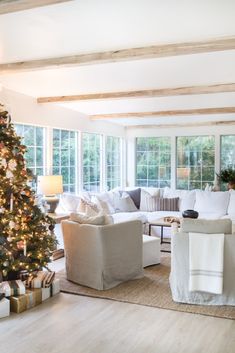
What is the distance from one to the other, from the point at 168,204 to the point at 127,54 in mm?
4431

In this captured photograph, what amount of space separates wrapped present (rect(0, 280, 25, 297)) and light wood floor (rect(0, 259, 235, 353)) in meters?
0.23

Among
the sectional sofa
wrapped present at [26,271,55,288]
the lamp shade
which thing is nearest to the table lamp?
the lamp shade

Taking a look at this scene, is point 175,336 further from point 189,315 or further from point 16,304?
point 16,304

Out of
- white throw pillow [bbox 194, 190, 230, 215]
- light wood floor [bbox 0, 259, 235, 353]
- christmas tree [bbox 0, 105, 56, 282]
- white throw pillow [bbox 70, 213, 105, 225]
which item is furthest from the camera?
white throw pillow [bbox 194, 190, 230, 215]

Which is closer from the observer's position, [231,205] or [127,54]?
[127,54]

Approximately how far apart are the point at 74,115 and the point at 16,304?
459cm

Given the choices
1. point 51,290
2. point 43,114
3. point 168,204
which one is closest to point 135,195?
point 168,204

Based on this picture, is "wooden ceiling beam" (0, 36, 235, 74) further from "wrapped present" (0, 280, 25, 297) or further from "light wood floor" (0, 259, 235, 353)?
"light wood floor" (0, 259, 235, 353)

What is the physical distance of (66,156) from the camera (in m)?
7.41

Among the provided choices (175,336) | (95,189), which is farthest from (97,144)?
(175,336)

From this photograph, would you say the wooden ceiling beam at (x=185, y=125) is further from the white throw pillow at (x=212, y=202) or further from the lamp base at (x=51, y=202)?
the lamp base at (x=51, y=202)

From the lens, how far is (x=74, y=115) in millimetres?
7602

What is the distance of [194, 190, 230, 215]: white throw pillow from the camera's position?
24.6ft

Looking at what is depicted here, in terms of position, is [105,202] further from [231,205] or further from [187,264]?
[187,264]
